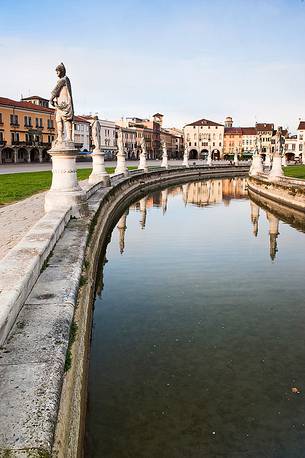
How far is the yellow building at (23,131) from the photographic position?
62.2m

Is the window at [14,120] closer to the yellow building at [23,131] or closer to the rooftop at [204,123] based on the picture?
the yellow building at [23,131]

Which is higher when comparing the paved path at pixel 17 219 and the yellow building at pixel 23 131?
the yellow building at pixel 23 131

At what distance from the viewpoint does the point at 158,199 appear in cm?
2998

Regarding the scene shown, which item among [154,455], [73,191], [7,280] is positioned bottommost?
[154,455]

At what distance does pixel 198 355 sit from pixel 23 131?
66.1 m

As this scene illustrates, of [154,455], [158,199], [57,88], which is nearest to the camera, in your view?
[154,455]

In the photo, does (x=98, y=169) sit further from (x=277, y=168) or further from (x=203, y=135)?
(x=203, y=135)

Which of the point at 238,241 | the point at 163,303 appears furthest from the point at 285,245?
the point at 163,303

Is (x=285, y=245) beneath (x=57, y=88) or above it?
beneath

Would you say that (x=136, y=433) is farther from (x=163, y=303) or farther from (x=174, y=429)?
(x=163, y=303)

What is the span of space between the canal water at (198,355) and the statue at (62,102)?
4089 mm

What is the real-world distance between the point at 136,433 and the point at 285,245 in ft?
37.2

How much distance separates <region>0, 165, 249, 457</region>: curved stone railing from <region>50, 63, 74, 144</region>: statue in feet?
14.8

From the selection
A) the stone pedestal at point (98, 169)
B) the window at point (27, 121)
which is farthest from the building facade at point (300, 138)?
the stone pedestal at point (98, 169)
